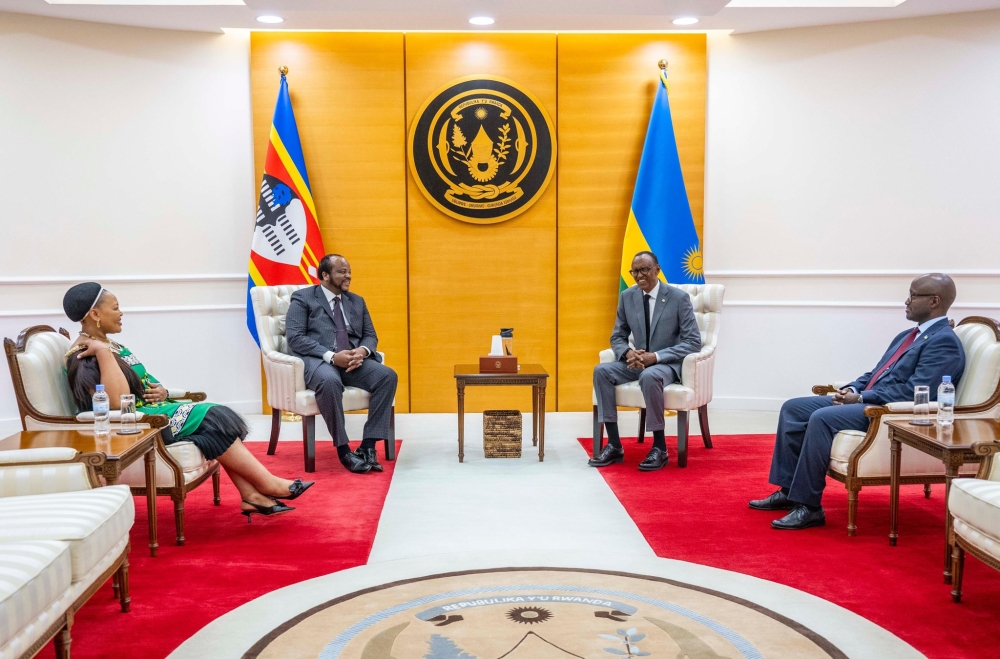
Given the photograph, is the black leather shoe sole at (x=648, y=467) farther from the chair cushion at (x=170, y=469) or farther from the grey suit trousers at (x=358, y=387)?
the chair cushion at (x=170, y=469)

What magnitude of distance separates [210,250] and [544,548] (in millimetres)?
4182

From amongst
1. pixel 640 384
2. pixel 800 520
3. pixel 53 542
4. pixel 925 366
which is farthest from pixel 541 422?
pixel 53 542

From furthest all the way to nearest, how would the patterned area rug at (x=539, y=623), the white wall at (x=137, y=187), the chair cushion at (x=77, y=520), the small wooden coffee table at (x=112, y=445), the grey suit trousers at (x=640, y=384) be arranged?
the white wall at (x=137, y=187) < the grey suit trousers at (x=640, y=384) < the small wooden coffee table at (x=112, y=445) < the patterned area rug at (x=539, y=623) < the chair cushion at (x=77, y=520)

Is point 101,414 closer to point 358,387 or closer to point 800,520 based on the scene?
point 358,387

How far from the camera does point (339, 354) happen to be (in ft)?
17.7

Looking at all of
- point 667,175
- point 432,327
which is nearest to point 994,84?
point 667,175

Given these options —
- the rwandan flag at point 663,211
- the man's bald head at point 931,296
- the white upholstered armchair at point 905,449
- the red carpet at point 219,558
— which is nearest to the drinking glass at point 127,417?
the red carpet at point 219,558

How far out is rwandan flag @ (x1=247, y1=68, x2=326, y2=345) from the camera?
21.6 feet

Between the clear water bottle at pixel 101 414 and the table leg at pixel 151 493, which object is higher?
the clear water bottle at pixel 101 414

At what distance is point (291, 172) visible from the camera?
660cm

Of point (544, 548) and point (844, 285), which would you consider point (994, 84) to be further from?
point (544, 548)

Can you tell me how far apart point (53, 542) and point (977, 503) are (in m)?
2.89

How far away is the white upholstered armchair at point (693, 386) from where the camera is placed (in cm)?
527

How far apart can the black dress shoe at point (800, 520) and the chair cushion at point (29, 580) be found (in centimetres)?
297
